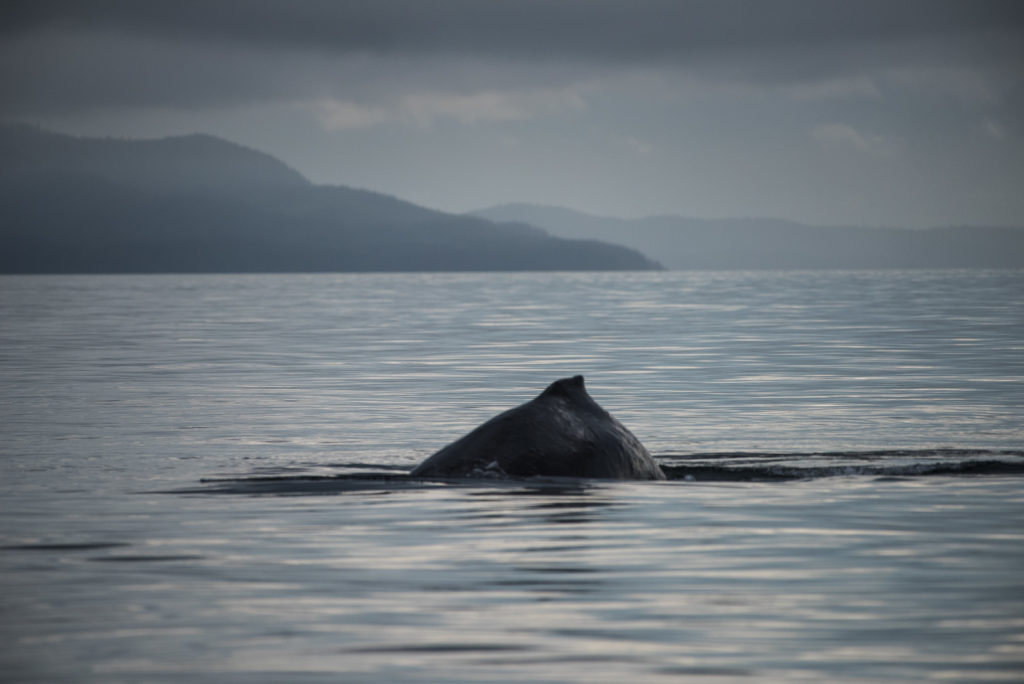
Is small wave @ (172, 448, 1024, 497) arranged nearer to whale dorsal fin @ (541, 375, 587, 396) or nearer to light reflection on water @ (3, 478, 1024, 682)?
light reflection on water @ (3, 478, 1024, 682)

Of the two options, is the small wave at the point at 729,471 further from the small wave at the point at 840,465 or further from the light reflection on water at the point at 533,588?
the light reflection on water at the point at 533,588

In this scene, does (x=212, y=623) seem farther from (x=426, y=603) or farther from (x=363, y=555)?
(x=363, y=555)

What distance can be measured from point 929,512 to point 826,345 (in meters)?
33.7

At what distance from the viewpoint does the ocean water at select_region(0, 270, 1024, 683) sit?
8.90 meters

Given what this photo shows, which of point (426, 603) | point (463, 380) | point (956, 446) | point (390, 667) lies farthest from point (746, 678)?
point (463, 380)

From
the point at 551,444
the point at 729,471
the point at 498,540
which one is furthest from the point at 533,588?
the point at 729,471

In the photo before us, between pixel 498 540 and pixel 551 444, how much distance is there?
3539 mm

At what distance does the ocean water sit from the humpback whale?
390mm

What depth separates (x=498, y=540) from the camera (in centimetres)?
1268

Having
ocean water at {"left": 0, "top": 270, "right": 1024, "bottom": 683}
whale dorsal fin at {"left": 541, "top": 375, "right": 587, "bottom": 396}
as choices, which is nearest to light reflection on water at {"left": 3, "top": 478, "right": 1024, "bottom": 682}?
ocean water at {"left": 0, "top": 270, "right": 1024, "bottom": 683}

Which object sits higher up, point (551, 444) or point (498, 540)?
point (551, 444)

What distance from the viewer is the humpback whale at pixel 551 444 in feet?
52.8

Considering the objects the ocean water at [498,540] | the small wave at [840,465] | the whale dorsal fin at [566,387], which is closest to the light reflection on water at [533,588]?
the ocean water at [498,540]

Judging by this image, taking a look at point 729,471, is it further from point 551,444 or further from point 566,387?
point 551,444
